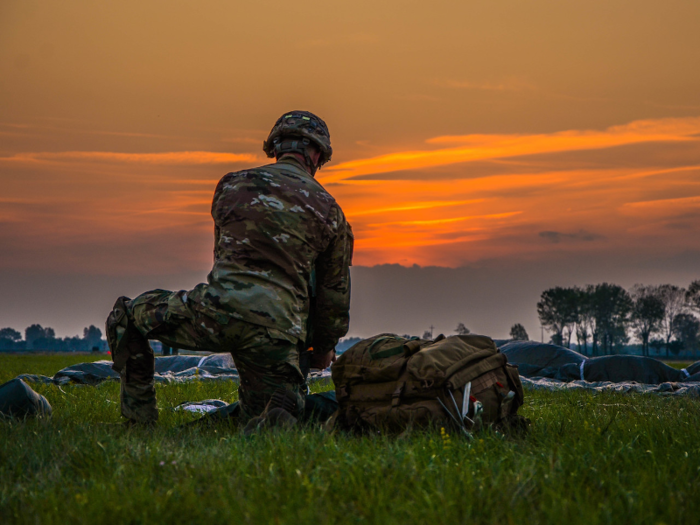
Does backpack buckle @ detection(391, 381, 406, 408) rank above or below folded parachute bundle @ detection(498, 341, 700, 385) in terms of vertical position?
above

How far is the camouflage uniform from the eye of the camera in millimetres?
4629

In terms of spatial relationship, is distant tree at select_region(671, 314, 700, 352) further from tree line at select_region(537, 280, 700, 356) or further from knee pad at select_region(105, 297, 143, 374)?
knee pad at select_region(105, 297, 143, 374)

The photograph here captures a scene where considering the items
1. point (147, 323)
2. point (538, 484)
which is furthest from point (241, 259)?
point (538, 484)

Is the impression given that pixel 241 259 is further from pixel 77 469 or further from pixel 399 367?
pixel 77 469

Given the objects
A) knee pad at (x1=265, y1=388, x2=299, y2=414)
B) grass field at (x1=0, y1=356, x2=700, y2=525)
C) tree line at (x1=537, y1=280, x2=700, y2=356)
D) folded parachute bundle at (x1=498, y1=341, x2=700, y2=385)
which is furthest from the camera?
tree line at (x1=537, y1=280, x2=700, y2=356)

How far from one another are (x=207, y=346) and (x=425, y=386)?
175 cm

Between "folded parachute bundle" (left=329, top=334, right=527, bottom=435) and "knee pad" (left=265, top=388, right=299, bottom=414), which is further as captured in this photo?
"knee pad" (left=265, top=388, right=299, bottom=414)

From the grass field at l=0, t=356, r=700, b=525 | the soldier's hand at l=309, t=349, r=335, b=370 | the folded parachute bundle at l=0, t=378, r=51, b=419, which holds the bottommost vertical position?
the grass field at l=0, t=356, r=700, b=525

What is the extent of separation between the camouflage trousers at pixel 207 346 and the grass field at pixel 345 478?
2.16ft

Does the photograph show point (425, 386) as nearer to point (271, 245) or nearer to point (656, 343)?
point (271, 245)

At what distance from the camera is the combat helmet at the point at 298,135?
5.56 m

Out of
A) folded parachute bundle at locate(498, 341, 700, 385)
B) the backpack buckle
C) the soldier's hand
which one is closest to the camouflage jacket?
the soldier's hand

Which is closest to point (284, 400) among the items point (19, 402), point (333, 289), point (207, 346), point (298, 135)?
point (207, 346)

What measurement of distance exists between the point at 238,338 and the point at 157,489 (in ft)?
6.15
